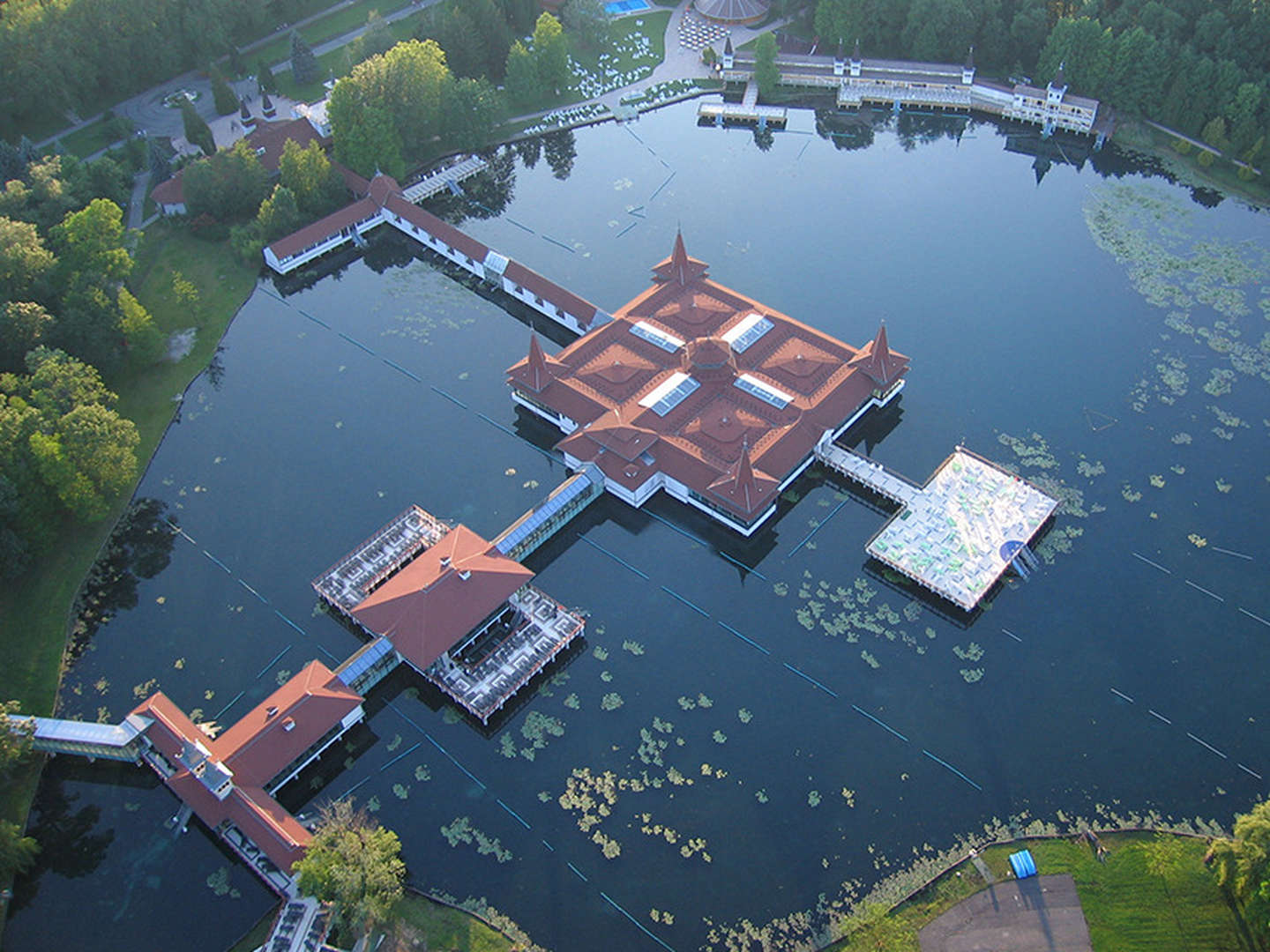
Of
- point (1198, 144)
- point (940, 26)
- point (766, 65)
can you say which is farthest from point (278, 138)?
point (1198, 144)

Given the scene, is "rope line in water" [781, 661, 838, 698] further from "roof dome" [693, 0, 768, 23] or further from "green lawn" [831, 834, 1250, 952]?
"roof dome" [693, 0, 768, 23]

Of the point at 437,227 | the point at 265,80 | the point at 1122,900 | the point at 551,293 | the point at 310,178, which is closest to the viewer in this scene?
the point at 1122,900

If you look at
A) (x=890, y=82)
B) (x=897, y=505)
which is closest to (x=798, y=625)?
(x=897, y=505)

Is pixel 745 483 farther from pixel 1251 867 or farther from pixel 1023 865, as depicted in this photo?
pixel 1251 867

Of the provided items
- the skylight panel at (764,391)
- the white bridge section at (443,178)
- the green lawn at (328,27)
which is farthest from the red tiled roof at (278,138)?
the skylight panel at (764,391)

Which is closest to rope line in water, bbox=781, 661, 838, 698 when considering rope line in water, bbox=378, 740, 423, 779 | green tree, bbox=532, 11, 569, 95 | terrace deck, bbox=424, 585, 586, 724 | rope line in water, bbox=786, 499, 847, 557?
rope line in water, bbox=786, 499, 847, 557

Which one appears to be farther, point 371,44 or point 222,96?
point 371,44
